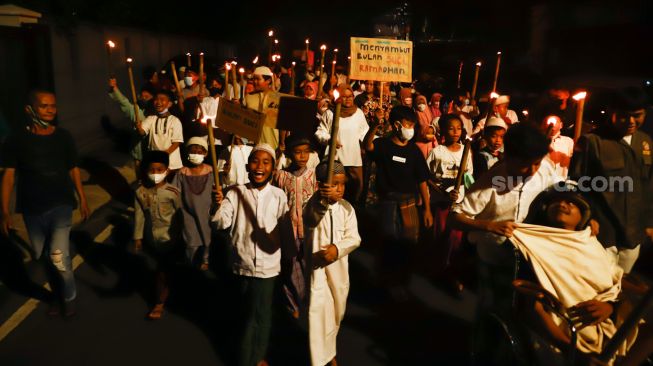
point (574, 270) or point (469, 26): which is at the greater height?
point (469, 26)

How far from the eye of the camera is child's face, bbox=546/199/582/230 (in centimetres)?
396

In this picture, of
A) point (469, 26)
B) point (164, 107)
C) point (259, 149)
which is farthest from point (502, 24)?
point (259, 149)

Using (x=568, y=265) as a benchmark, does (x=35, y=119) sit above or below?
above

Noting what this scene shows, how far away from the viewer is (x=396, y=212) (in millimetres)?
6203

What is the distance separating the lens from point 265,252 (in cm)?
462

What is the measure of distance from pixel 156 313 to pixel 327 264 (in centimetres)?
209

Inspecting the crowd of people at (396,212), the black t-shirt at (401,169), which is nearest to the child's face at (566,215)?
the crowd of people at (396,212)

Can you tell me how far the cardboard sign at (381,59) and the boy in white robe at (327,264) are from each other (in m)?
4.84

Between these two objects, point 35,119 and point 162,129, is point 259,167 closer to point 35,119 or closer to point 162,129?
point 35,119

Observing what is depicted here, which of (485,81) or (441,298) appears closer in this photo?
(441,298)

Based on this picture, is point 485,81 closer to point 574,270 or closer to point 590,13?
point 590,13

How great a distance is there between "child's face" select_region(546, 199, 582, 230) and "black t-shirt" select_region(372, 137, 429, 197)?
2298 millimetres

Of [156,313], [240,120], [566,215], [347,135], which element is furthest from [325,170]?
[347,135]

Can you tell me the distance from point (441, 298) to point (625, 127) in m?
2.46
